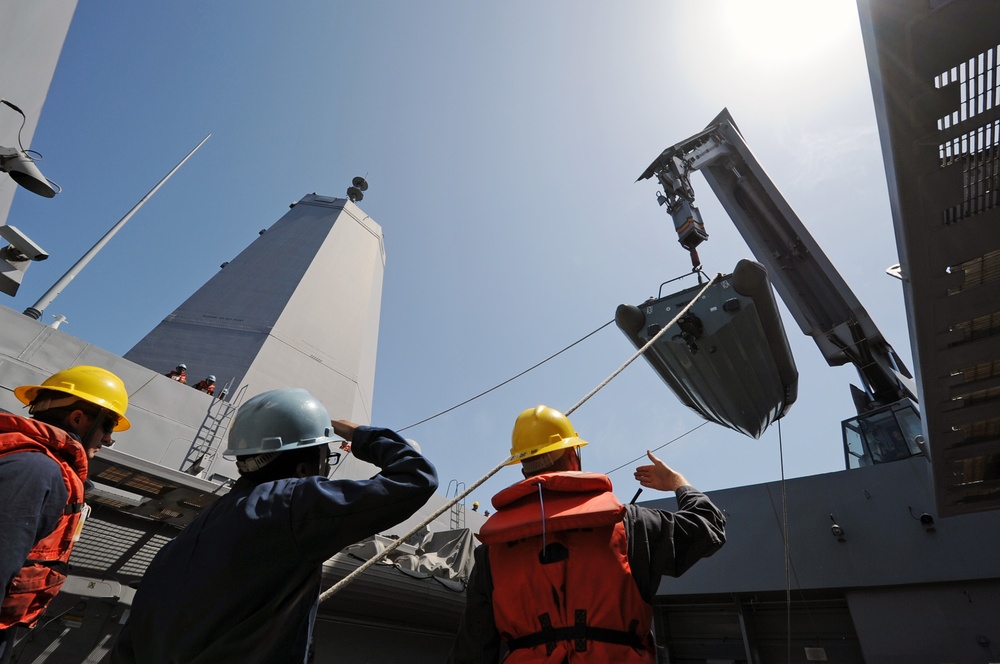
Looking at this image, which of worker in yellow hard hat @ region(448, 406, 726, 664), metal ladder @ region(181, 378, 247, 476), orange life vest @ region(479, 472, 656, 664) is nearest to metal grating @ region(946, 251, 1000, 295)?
worker in yellow hard hat @ region(448, 406, 726, 664)

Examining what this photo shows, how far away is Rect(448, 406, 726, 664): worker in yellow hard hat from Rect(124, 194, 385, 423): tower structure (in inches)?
316

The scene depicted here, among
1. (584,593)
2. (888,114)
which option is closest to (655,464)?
(584,593)

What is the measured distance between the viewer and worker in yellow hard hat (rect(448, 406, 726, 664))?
156 cm

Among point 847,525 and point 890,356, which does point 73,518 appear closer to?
point 847,525

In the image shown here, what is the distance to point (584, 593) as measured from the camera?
160 cm

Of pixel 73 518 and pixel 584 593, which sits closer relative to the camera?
pixel 584 593

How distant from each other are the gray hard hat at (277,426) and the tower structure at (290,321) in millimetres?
7865

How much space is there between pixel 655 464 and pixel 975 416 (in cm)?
313

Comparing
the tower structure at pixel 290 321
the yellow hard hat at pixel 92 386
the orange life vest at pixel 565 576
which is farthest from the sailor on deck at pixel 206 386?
the orange life vest at pixel 565 576

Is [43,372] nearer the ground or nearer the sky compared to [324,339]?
nearer the ground

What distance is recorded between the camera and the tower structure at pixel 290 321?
976 centimetres

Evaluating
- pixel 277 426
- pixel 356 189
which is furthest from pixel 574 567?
pixel 356 189

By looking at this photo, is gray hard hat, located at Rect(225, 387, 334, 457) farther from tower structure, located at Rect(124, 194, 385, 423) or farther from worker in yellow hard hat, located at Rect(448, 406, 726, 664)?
tower structure, located at Rect(124, 194, 385, 423)

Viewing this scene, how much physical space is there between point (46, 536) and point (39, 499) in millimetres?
236
